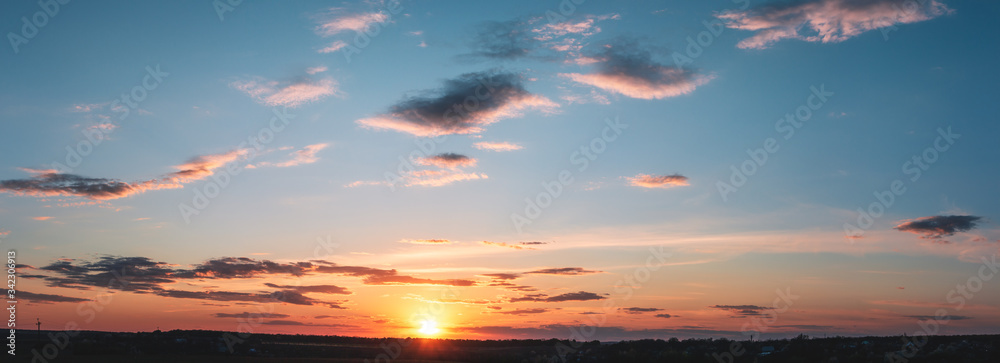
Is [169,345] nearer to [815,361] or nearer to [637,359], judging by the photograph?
[637,359]

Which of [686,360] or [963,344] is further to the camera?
[686,360]

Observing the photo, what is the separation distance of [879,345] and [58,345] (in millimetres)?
81736

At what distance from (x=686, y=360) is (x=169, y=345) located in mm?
59301

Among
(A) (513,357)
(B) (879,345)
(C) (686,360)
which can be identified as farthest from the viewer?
(A) (513,357)

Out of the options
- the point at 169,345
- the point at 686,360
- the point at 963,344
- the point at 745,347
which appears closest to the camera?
the point at 963,344

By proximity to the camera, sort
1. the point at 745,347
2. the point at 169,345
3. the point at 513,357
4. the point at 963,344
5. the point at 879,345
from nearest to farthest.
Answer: the point at 963,344 → the point at 879,345 → the point at 745,347 → the point at 513,357 → the point at 169,345

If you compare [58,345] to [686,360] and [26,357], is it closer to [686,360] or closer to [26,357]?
[26,357]

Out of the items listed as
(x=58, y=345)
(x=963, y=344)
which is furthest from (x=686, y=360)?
(x=58, y=345)

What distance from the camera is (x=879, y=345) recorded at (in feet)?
166

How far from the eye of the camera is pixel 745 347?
5784 centimetres

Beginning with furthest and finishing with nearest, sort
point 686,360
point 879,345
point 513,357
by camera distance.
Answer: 1. point 513,357
2. point 686,360
3. point 879,345

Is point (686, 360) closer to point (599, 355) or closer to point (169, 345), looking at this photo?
point (599, 355)

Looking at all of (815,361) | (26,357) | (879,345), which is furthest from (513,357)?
(26,357)

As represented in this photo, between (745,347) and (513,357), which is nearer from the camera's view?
(745,347)
